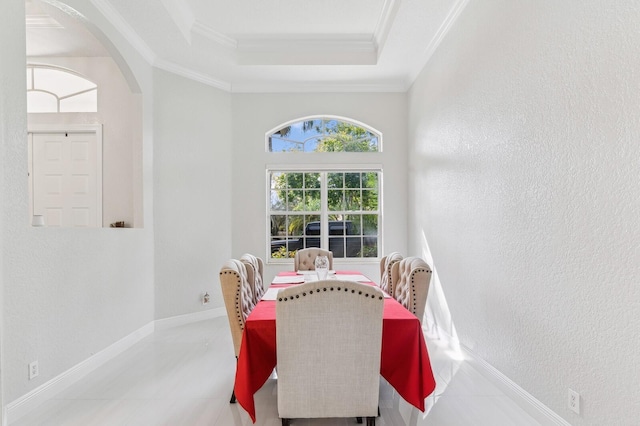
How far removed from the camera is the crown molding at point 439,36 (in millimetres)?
3775

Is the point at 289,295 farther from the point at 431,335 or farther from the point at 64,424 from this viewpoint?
the point at 431,335

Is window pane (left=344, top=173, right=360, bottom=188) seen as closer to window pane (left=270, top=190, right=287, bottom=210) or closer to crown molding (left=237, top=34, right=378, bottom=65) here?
window pane (left=270, top=190, right=287, bottom=210)

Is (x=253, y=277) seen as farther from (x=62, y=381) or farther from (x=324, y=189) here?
(x=324, y=189)

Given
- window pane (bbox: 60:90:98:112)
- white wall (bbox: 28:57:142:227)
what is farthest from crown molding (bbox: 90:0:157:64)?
window pane (bbox: 60:90:98:112)

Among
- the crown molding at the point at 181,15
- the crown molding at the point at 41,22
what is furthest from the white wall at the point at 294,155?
the crown molding at the point at 41,22

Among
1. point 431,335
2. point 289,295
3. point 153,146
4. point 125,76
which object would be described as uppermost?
point 125,76

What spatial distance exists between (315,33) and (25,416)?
4.60 m

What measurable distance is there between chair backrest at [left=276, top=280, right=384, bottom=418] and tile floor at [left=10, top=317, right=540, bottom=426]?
0.45 m

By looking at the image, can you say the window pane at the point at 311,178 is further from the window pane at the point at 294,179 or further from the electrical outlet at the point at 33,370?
the electrical outlet at the point at 33,370

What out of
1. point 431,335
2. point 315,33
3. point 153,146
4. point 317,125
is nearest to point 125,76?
point 153,146

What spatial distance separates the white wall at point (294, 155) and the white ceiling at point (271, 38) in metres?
0.20

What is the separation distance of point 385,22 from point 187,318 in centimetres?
426

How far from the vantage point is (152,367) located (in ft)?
11.8

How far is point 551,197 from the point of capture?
2.44 m
